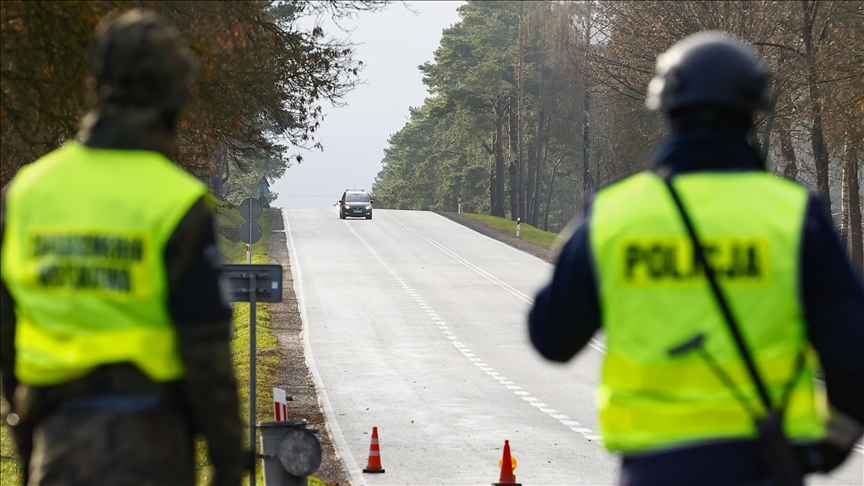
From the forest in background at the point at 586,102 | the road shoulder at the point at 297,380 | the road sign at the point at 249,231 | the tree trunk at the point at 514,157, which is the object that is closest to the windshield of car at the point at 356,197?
the forest in background at the point at 586,102

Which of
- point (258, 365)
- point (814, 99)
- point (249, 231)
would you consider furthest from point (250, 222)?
point (814, 99)

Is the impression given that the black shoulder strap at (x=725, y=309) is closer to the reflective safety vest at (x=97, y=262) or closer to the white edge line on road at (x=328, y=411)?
the reflective safety vest at (x=97, y=262)

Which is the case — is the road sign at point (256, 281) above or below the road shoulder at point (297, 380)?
above

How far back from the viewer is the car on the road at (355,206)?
60625mm

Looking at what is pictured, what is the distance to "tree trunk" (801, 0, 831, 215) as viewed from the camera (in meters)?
27.6

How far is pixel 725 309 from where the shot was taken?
111 inches

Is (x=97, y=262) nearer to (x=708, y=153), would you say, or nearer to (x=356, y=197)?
(x=708, y=153)

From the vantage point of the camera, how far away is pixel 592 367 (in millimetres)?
23312

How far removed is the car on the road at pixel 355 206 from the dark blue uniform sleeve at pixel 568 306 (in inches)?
2261

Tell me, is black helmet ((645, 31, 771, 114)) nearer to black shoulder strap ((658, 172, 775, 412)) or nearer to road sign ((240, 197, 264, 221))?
black shoulder strap ((658, 172, 775, 412))

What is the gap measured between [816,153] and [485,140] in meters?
54.8

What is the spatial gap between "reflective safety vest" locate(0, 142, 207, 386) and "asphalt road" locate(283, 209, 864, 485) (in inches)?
73.9

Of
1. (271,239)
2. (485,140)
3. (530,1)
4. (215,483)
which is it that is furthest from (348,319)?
(485,140)

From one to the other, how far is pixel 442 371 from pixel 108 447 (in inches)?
757
